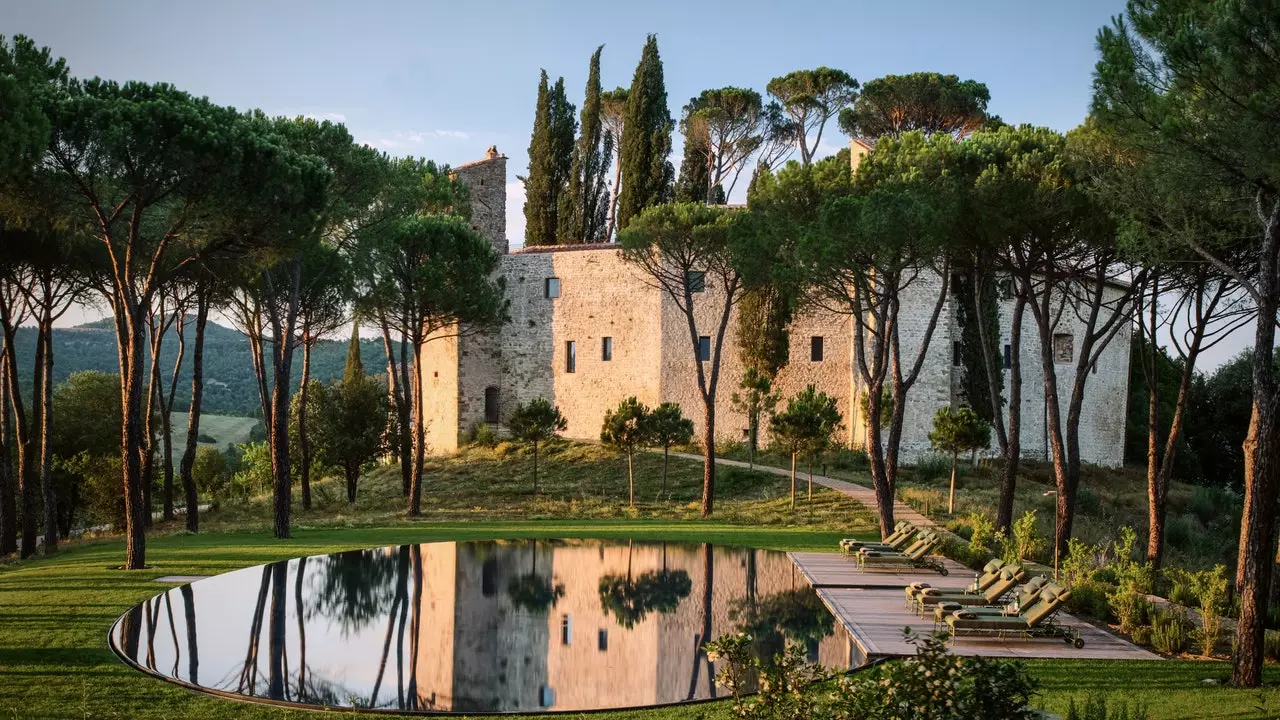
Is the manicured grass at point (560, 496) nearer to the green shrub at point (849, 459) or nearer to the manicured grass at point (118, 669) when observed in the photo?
the green shrub at point (849, 459)

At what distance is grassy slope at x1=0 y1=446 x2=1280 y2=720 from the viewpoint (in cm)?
670

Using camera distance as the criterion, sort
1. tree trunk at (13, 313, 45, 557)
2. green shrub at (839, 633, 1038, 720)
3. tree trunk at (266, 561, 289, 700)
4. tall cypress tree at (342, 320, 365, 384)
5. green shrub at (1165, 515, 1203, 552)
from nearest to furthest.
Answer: green shrub at (839, 633, 1038, 720)
tree trunk at (266, 561, 289, 700)
tree trunk at (13, 313, 45, 557)
green shrub at (1165, 515, 1203, 552)
tall cypress tree at (342, 320, 365, 384)

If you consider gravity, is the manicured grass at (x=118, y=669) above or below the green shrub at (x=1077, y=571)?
below

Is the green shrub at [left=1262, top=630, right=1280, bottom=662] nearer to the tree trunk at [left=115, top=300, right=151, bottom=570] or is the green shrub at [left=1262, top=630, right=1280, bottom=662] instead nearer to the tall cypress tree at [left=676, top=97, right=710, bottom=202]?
the tree trunk at [left=115, top=300, right=151, bottom=570]

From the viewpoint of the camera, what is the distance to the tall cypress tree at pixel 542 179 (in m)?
36.0

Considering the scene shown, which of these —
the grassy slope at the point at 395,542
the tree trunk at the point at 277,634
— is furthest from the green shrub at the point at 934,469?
the tree trunk at the point at 277,634

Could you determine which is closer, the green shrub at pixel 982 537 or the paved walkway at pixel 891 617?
the paved walkway at pixel 891 617

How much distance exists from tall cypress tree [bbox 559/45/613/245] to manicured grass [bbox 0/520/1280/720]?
77.8ft

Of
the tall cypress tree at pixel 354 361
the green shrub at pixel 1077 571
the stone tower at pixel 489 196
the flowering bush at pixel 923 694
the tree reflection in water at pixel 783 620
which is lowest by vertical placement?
the tree reflection in water at pixel 783 620

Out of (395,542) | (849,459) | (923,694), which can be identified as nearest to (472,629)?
(923,694)

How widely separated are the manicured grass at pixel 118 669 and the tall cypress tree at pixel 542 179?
2315 centimetres

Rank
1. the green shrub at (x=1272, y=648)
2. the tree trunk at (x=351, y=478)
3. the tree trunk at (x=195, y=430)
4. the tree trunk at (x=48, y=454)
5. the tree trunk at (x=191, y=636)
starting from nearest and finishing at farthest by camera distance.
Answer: the tree trunk at (x=191, y=636)
the green shrub at (x=1272, y=648)
the tree trunk at (x=48, y=454)
the tree trunk at (x=195, y=430)
the tree trunk at (x=351, y=478)

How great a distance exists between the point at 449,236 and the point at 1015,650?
20.2 meters

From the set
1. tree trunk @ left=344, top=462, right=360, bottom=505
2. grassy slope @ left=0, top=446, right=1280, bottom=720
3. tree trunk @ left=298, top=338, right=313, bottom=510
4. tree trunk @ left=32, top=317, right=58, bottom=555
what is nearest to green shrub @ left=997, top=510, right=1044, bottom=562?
grassy slope @ left=0, top=446, right=1280, bottom=720
